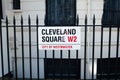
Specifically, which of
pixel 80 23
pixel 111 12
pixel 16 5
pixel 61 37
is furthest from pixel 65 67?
pixel 61 37

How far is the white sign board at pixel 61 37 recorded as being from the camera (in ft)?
14.9

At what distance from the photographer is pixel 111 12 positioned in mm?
7195

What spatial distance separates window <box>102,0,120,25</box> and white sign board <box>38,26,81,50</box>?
111 inches

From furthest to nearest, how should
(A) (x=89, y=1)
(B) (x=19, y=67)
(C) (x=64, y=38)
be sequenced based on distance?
1. (B) (x=19, y=67)
2. (A) (x=89, y=1)
3. (C) (x=64, y=38)

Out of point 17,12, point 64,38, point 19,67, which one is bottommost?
point 19,67

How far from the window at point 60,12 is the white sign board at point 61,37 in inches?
105

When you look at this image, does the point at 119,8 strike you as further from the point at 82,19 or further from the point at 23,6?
the point at 23,6

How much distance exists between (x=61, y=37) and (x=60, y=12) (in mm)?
2831

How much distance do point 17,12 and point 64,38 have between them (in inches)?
122

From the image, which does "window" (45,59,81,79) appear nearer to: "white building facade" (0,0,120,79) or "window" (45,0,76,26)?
"white building facade" (0,0,120,79)

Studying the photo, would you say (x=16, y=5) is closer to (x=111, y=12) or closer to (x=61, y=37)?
(x=111, y=12)

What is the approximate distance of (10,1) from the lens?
23.6ft

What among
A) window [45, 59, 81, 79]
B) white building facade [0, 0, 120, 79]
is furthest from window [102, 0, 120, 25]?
window [45, 59, 81, 79]

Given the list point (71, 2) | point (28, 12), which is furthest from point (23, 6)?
point (71, 2)
